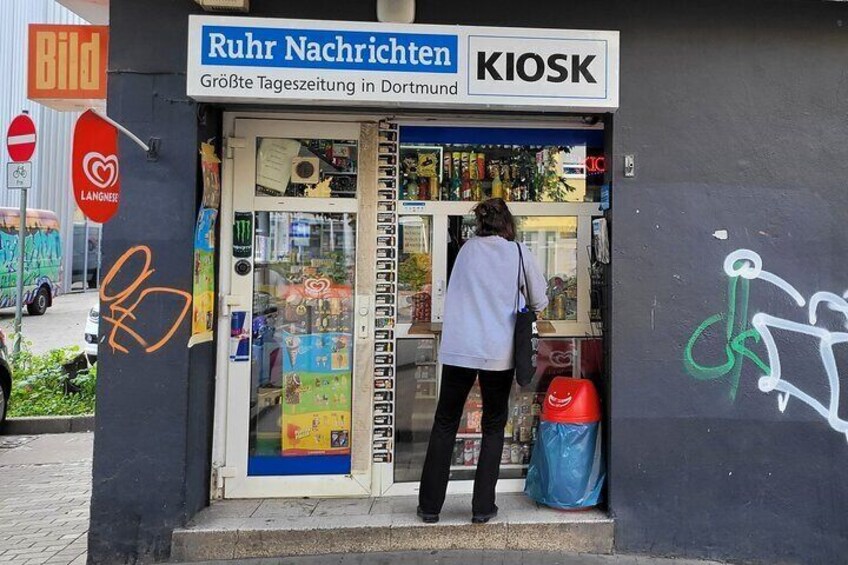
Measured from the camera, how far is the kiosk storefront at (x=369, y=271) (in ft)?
13.2

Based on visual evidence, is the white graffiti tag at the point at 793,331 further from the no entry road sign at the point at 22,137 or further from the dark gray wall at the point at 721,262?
the no entry road sign at the point at 22,137

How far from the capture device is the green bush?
22.2ft

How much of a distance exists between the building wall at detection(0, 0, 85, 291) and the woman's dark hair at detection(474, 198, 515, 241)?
19079 mm

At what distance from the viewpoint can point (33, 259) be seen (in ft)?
49.7

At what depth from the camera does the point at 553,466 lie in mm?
3756

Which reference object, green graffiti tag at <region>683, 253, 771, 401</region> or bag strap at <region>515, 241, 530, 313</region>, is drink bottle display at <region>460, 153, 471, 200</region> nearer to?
bag strap at <region>515, 241, 530, 313</region>

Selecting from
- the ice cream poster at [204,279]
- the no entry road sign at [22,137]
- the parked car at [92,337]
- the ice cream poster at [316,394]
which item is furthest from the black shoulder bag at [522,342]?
the no entry road sign at [22,137]

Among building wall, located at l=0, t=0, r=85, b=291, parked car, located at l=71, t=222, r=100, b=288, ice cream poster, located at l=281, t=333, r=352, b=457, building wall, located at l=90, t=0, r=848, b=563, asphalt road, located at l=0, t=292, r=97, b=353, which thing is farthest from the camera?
parked car, located at l=71, t=222, r=100, b=288

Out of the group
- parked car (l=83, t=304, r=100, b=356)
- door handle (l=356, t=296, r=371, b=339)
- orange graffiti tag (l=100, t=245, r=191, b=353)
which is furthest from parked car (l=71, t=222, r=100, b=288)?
door handle (l=356, t=296, r=371, b=339)

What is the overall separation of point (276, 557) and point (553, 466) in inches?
67.1

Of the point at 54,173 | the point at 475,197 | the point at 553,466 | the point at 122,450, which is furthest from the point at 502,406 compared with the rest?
the point at 54,173

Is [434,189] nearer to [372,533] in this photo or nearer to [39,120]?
[372,533]

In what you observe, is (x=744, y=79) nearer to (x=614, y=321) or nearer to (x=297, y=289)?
(x=614, y=321)

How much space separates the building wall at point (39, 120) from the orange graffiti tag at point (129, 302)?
18.2 m
